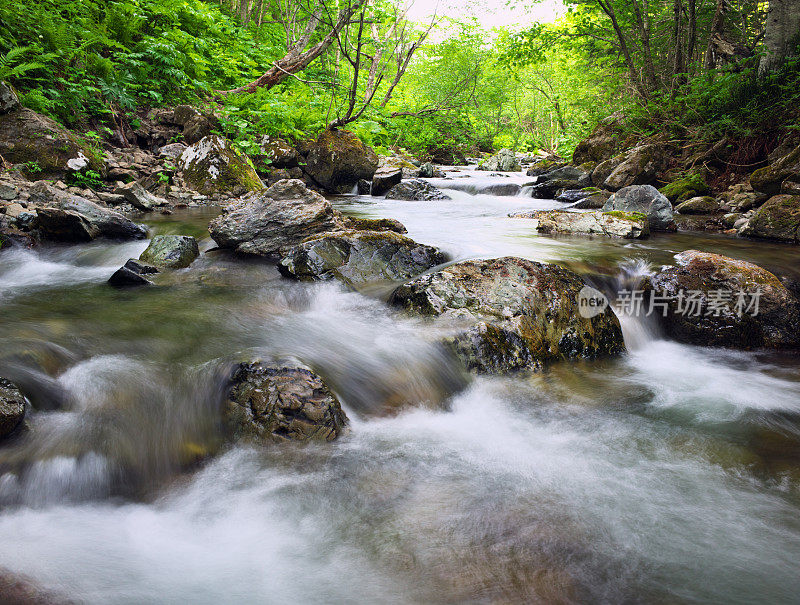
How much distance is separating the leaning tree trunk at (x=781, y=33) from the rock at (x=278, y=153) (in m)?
9.81

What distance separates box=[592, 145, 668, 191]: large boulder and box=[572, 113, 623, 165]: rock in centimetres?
210

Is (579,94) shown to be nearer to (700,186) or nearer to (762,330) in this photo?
(700,186)

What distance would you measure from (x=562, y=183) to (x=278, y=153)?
7.22 m

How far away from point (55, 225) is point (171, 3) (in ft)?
27.7

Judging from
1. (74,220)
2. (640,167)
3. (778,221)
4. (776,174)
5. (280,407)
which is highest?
(640,167)

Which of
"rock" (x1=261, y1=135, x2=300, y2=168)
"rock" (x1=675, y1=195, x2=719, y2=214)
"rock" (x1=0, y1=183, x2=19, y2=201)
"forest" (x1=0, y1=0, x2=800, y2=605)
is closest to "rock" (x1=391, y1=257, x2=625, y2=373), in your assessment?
"forest" (x1=0, y1=0, x2=800, y2=605)

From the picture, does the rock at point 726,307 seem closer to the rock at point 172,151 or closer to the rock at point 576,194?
the rock at point 576,194

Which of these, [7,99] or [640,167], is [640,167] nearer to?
[640,167]

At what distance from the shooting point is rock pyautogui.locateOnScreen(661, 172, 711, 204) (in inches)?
356

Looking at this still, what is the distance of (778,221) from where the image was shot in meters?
6.37

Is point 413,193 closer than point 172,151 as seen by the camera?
No

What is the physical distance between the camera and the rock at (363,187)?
12312 mm

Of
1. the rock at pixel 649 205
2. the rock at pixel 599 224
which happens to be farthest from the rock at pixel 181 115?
the rock at pixel 649 205

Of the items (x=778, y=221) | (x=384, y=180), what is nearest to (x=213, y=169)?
(x=384, y=180)
